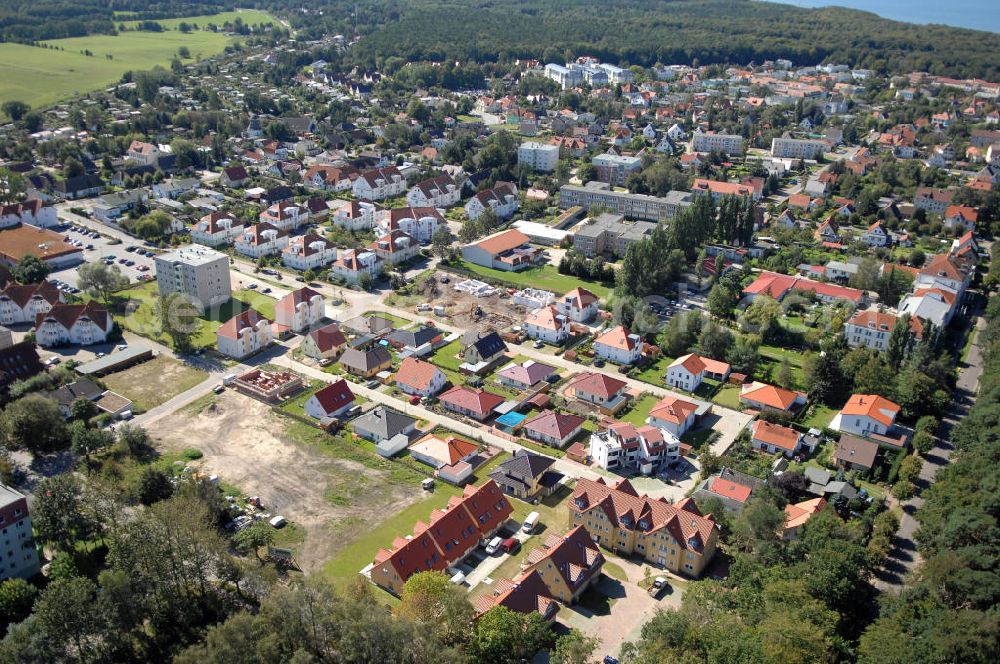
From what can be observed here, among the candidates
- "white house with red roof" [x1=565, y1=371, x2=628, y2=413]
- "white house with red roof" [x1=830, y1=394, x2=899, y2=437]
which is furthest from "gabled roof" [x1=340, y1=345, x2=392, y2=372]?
"white house with red roof" [x1=830, y1=394, x2=899, y2=437]

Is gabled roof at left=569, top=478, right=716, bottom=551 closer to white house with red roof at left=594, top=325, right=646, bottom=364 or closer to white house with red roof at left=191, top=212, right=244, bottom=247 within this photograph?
white house with red roof at left=594, top=325, right=646, bottom=364

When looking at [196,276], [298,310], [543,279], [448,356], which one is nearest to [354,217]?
[196,276]

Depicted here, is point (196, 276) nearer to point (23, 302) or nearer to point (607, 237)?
point (23, 302)

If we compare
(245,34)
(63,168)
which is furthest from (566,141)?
(245,34)

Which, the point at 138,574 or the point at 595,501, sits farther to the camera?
the point at 595,501

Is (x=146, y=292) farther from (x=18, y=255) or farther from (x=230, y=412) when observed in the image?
(x=230, y=412)
